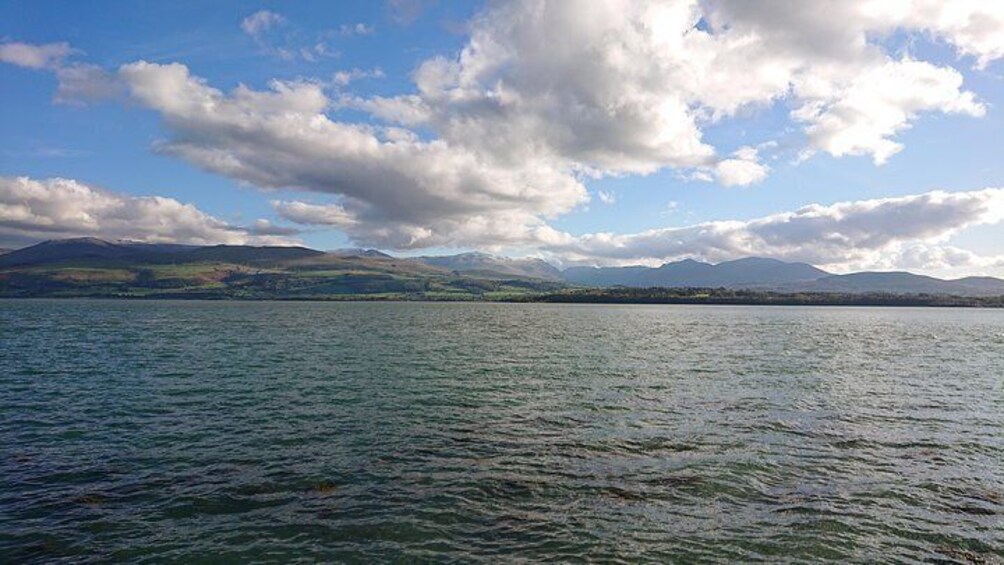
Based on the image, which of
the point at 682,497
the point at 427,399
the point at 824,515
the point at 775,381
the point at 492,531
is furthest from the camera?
the point at 775,381

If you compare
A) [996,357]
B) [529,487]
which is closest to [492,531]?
[529,487]

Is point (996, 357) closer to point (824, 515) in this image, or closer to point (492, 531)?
point (824, 515)

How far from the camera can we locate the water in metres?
18.2

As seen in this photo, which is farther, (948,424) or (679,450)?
(948,424)

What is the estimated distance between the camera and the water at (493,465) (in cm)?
1819

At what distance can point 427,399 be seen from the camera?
41625 mm

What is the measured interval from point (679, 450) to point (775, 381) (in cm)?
3002

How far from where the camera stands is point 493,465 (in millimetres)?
25891

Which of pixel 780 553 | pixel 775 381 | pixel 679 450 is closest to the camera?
pixel 780 553

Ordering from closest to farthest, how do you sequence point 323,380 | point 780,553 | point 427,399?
point 780,553, point 427,399, point 323,380

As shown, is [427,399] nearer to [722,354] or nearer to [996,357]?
[722,354]

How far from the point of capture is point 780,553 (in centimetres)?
1753

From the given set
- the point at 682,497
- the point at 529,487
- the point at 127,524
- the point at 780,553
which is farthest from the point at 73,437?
the point at 780,553

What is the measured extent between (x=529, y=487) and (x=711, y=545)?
7.60m
